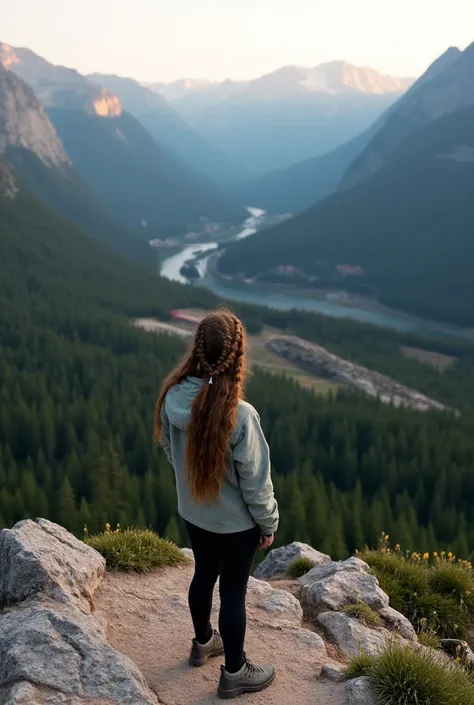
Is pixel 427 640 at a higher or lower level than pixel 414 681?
lower

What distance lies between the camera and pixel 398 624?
1157 centimetres

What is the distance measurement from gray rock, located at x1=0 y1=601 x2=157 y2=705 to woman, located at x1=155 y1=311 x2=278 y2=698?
124 cm

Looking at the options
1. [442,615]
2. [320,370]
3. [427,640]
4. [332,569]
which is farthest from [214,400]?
[320,370]

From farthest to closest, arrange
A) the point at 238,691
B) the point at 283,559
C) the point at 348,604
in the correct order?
the point at 283,559 < the point at 348,604 < the point at 238,691

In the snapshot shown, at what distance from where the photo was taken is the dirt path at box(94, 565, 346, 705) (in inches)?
333

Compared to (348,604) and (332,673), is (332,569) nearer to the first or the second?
(348,604)

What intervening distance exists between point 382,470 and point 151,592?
177ft

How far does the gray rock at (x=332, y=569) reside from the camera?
43.5 feet

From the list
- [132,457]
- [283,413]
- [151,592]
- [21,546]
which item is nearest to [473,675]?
[151,592]

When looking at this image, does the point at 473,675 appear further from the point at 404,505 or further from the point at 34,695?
the point at 404,505

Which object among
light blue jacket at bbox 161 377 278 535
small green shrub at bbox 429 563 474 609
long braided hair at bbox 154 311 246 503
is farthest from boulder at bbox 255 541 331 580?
long braided hair at bbox 154 311 246 503

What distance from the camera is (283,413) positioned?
245 feet

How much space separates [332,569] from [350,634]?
264 cm

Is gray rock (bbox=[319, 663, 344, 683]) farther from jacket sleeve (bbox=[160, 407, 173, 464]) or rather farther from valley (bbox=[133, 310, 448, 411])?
valley (bbox=[133, 310, 448, 411])
